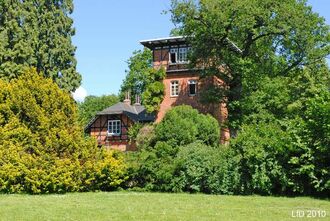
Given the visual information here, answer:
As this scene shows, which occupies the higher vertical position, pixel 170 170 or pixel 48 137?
pixel 48 137

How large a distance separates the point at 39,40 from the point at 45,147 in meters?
19.2

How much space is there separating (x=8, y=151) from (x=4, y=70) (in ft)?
54.0

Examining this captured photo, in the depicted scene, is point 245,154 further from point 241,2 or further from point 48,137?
point 241,2

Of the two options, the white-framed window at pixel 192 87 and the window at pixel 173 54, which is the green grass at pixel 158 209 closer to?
the white-framed window at pixel 192 87

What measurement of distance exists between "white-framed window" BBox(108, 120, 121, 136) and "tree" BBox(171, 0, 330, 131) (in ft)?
45.9

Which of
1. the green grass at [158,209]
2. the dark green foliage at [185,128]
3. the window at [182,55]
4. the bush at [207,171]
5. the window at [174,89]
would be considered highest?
the window at [182,55]

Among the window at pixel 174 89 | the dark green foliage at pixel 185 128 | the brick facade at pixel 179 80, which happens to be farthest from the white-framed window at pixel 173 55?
the dark green foliage at pixel 185 128

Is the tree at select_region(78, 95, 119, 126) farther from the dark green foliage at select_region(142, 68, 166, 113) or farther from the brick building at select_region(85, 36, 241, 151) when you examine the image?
the dark green foliage at select_region(142, 68, 166, 113)

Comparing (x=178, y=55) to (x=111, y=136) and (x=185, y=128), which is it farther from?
(x=185, y=128)

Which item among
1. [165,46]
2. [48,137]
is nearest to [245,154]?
[48,137]

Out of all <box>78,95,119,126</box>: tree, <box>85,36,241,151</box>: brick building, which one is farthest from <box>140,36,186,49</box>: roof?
<box>78,95,119,126</box>: tree

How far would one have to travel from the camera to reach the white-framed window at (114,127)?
47.2 m

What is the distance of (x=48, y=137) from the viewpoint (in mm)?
22531

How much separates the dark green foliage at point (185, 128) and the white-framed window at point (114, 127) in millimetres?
16330
